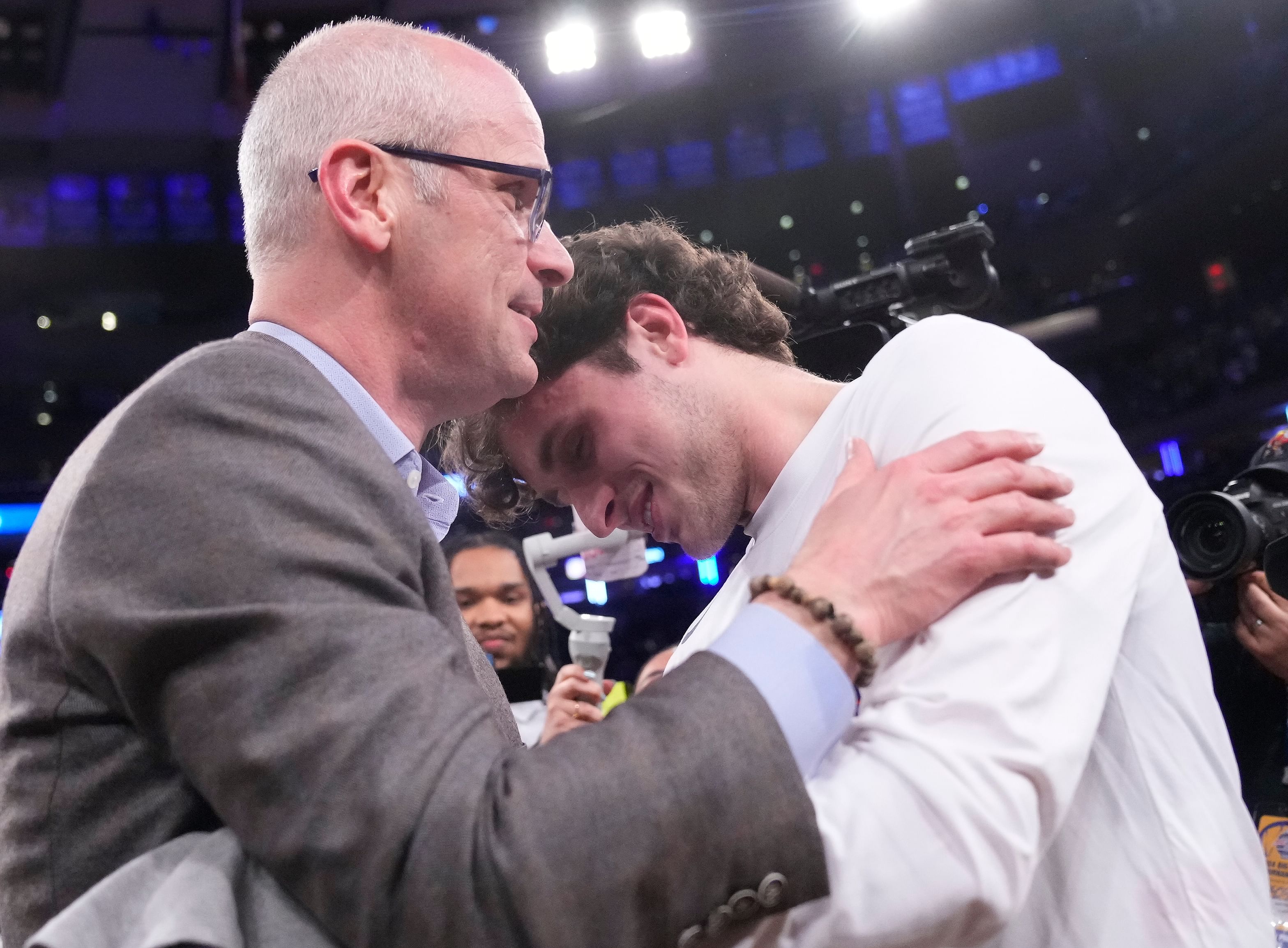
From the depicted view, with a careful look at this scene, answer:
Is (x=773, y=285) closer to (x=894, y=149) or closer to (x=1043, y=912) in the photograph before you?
(x=1043, y=912)

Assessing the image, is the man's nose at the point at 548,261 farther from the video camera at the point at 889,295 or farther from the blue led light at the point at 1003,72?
the blue led light at the point at 1003,72

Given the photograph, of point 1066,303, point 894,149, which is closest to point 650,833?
point 894,149

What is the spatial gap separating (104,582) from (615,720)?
395 mm

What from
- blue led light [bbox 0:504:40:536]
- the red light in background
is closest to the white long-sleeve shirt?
blue led light [bbox 0:504:40:536]

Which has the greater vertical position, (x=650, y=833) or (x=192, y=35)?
(x=192, y=35)

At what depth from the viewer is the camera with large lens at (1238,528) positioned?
6.77 feet

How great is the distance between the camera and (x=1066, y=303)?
10.4 metres

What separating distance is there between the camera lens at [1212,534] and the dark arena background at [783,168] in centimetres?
411

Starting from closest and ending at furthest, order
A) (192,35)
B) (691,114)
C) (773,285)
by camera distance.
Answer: (773,285) < (192,35) < (691,114)

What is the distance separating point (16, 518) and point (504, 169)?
31.5 feet

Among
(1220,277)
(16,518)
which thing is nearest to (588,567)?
(16,518)

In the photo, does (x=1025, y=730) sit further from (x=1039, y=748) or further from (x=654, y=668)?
(x=654, y=668)

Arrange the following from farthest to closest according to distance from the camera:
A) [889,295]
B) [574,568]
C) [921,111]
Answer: [921,111] → [574,568] → [889,295]

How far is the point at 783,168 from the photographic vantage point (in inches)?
363
